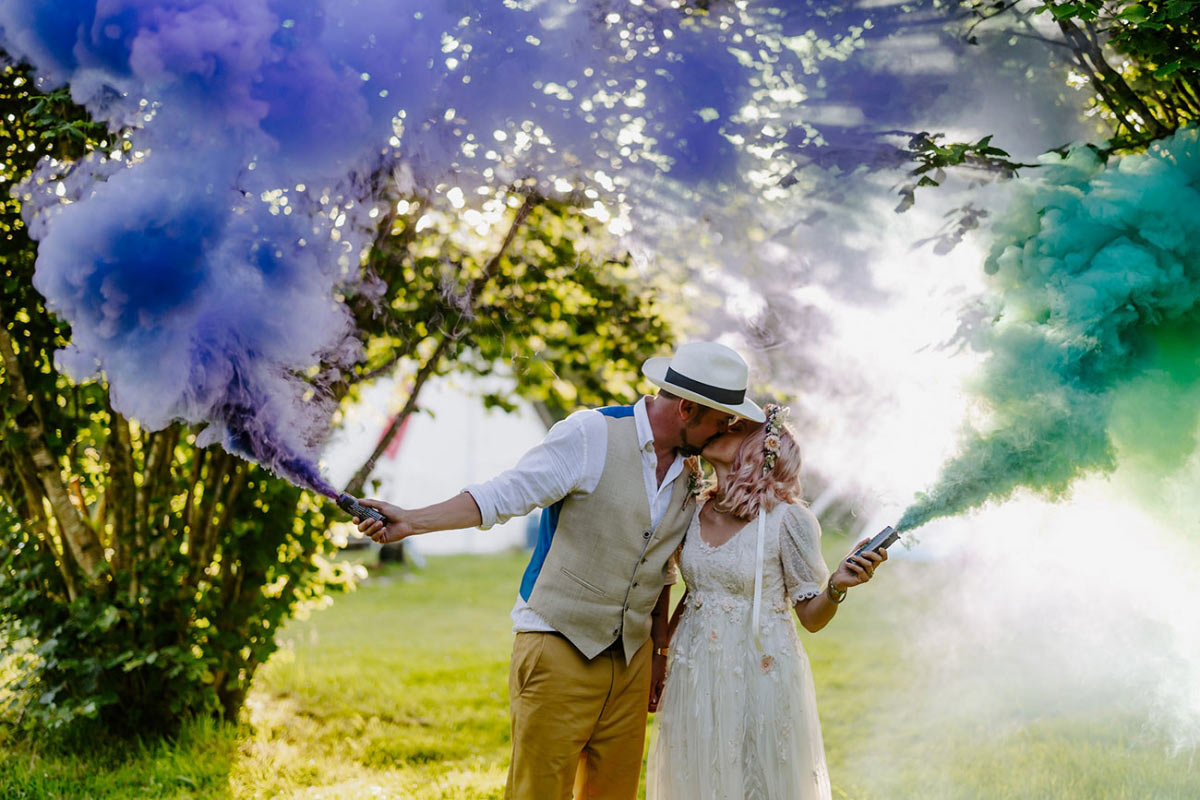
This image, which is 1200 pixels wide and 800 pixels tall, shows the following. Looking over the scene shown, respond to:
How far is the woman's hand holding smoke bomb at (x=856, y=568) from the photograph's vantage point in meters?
3.10

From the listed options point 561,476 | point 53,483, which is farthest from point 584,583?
point 53,483

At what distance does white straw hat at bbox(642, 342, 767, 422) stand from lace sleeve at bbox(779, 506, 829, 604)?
14.2 inches

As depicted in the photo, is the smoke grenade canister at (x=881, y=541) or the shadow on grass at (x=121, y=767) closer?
the smoke grenade canister at (x=881, y=541)

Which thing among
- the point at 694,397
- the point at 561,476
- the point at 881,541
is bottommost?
the point at 881,541

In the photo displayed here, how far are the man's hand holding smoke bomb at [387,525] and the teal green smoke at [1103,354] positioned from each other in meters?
1.53

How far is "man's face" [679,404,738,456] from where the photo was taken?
11.4 ft

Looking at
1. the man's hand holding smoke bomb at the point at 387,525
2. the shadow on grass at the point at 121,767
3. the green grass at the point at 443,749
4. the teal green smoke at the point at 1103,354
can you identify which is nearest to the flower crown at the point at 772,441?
the teal green smoke at the point at 1103,354

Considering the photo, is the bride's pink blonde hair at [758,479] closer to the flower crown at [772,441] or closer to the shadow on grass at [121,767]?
the flower crown at [772,441]

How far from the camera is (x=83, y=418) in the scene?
532 cm

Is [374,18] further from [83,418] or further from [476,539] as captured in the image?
[476,539]

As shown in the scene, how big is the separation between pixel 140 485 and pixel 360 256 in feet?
6.71

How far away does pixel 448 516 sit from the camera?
316 centimetres

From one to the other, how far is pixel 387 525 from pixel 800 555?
1.35 m

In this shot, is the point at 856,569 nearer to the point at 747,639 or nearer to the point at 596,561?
the point at 747,639
